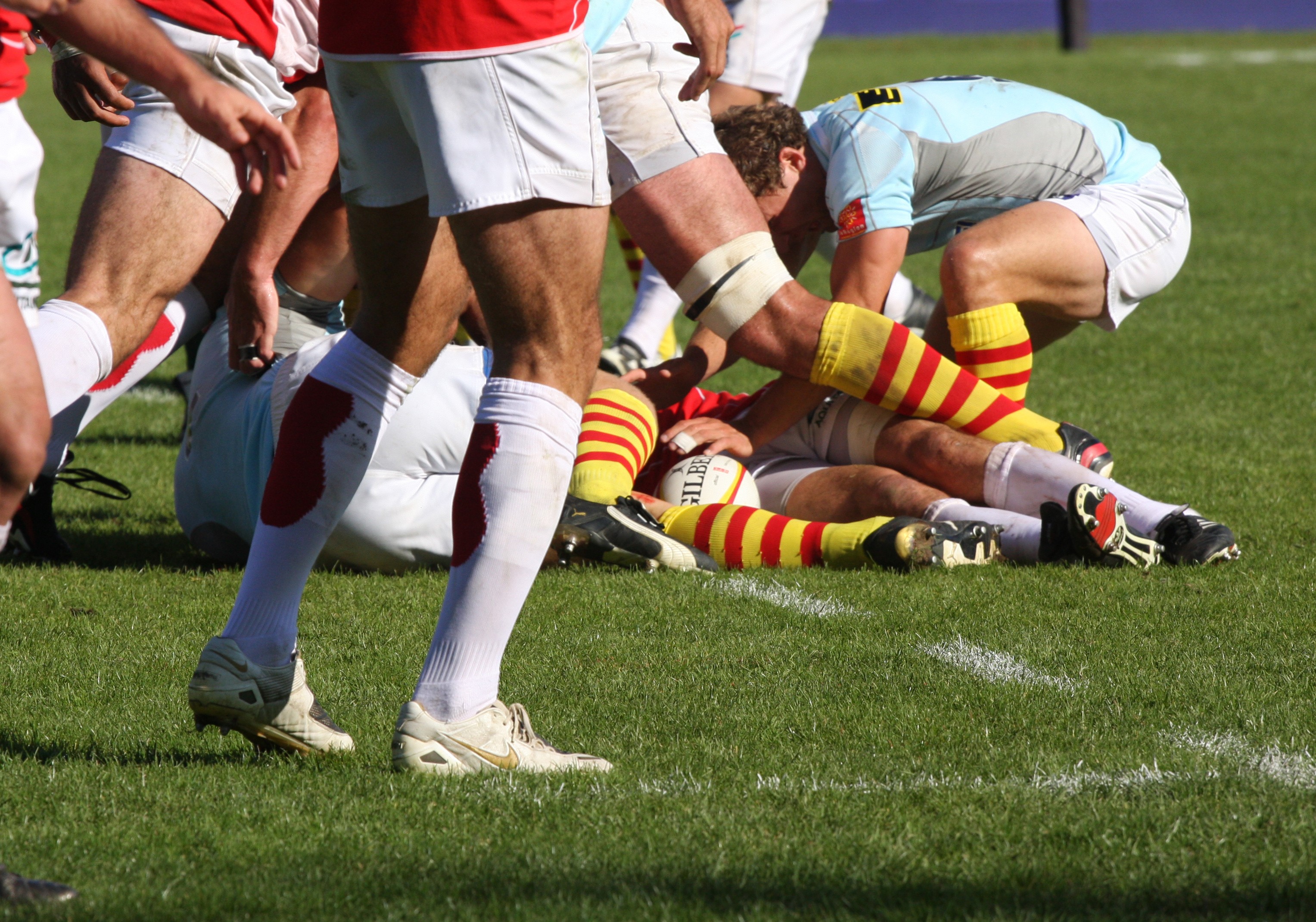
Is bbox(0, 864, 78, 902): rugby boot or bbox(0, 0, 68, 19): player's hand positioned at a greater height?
bbox(0, 0, 68, 19): player's hand

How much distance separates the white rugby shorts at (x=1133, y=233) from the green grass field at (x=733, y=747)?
1.87ft

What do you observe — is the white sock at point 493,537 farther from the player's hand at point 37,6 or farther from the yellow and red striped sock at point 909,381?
the yellow and red striped sock at point 909,381

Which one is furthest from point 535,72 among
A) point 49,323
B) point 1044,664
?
point 1044,664

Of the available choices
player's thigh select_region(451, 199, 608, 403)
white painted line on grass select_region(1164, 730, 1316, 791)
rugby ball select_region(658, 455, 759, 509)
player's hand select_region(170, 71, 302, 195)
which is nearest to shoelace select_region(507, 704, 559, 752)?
player's thigh select_region(451, 199, 608, 403)

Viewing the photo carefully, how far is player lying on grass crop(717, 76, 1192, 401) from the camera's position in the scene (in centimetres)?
396

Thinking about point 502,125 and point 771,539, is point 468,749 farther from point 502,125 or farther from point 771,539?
point 771,539

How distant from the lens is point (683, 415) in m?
4.31

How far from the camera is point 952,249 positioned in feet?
13.1

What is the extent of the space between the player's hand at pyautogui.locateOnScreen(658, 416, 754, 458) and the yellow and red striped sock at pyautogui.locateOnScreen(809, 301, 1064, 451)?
16.9 inches

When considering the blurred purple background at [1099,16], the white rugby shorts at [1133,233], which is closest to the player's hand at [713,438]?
the white rugby shorts at [1133,233]

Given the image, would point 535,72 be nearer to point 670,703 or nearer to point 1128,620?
point 670,703

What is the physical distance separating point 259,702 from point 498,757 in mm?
369

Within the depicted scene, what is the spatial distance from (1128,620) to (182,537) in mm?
2432

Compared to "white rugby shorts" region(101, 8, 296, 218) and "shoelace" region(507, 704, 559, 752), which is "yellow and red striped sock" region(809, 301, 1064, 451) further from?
"shoelace" region(507, 704, 559, 752)
